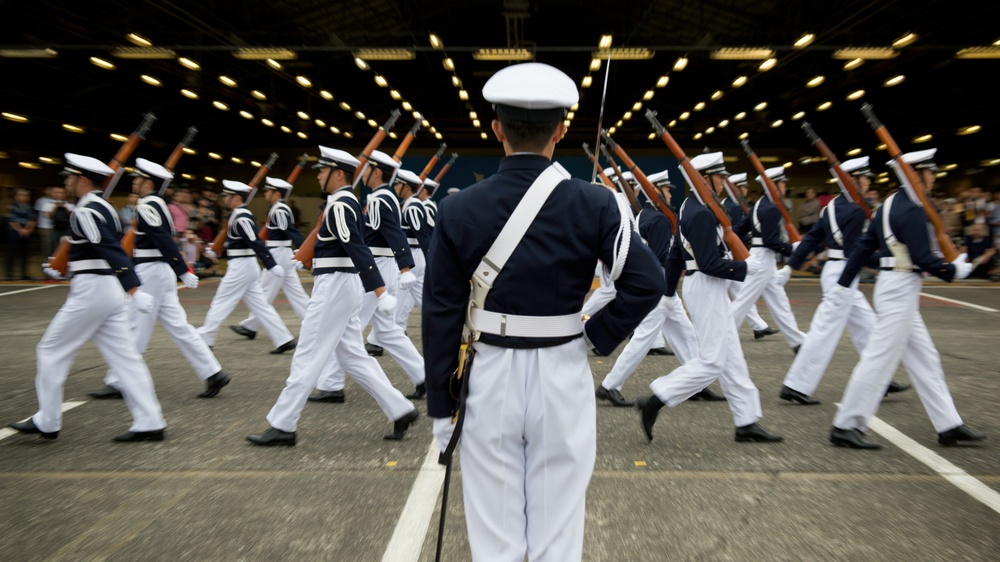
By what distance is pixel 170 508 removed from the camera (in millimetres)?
4312

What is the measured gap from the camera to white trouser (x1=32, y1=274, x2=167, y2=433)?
556 centimetres

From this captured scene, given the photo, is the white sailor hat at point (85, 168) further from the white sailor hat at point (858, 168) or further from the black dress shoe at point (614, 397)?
the white sailor hat at point (858, 168)

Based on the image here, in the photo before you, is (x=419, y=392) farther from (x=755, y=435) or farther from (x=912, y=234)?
(x=912, y=234)

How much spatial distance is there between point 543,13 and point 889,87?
1203 cm

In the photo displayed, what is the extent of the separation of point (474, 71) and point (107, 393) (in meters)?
21.8

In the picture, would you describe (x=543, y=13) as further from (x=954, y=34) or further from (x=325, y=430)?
(x=325, y=430)

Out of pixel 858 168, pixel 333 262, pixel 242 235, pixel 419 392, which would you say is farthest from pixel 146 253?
pixel 858 168

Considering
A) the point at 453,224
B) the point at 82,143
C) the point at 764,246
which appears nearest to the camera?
the point at 453,224

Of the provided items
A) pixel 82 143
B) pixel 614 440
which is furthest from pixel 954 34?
pixel 82 143

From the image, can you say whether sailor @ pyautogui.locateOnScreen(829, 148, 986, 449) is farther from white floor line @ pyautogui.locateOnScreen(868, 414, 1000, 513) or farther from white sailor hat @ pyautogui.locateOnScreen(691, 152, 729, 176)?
white sailor hat @ pyautogui.locateOnScreen(691, 152, 729, 176)

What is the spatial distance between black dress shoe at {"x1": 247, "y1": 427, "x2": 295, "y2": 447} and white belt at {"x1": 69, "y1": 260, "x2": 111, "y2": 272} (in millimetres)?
1687

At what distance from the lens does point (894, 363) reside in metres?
5.43

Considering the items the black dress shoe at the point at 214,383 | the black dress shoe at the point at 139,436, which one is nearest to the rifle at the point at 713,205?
the black dress shoe at the point at 139,436

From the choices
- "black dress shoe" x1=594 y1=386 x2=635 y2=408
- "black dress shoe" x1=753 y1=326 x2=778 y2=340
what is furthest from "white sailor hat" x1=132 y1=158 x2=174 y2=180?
"black dress shoe" x1=753 y1=326 x2=778 y2=340
